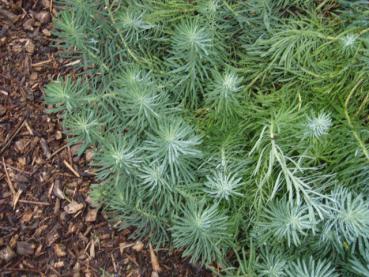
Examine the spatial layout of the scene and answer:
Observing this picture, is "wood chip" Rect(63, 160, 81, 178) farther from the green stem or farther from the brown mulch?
the green stem

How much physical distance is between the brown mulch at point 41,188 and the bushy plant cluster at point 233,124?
119mm

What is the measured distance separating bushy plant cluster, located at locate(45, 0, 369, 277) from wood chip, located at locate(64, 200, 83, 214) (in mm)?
111

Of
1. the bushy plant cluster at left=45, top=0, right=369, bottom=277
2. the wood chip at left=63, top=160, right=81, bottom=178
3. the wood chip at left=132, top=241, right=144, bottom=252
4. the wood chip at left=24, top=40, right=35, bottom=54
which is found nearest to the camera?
the bushy plant cluster at left=45, top=0, right=369, bottom=277

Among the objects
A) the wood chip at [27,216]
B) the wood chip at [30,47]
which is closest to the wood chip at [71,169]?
the wood chip at [27,216]

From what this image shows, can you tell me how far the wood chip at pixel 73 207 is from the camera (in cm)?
209

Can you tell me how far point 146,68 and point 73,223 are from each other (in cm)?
64

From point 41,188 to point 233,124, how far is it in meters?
0.79

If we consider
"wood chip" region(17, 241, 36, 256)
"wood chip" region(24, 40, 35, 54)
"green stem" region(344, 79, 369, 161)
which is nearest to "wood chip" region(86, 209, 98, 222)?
"wood chip" region(17, 241, 36, 256)

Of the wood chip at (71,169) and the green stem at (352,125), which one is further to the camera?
the wood chip at (71,169)

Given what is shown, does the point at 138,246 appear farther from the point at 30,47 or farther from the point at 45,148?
the point at 30,47

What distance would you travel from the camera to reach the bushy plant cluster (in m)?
1.65

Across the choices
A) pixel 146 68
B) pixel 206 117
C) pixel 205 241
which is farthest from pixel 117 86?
pixel 205 241

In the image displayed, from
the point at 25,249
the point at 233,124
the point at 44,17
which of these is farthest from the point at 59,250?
the point at 44,17

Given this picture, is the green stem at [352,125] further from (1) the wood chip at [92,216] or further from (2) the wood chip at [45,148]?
(2) the wood chip at [45,148]
